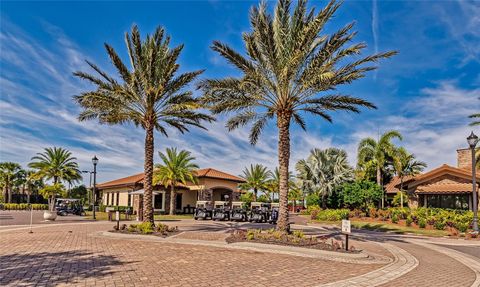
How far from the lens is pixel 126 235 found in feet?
48.6

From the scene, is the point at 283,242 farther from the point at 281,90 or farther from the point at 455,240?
the point at 455,240

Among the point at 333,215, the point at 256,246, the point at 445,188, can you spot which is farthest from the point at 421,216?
the point at 256,246

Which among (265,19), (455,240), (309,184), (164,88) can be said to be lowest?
(455,240)

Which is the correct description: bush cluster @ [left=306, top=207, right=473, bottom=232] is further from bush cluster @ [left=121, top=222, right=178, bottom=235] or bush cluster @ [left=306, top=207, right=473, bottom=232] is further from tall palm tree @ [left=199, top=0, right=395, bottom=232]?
bush cluster @ [left=121, top=222, right=178, bottom=235]

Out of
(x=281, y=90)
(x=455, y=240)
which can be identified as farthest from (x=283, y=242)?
(x=455, y=240)

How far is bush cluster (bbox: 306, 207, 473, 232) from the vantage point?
72.1ft

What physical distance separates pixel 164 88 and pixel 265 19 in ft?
21.1

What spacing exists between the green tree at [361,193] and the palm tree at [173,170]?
50.1 ft

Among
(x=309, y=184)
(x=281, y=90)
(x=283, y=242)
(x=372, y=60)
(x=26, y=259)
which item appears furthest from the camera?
(x=309, y=184)

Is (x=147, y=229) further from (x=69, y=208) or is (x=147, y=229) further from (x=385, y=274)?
(x=69, y=208)

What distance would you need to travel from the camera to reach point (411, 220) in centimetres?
2445

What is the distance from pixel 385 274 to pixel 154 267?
19.2 feet

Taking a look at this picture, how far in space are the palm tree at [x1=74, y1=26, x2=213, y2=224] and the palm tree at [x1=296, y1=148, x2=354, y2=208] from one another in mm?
22869

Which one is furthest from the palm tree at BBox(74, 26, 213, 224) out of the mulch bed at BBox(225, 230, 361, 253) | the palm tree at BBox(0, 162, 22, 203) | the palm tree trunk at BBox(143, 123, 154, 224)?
the palm tree at BBox(0, 162, 22, 203)
